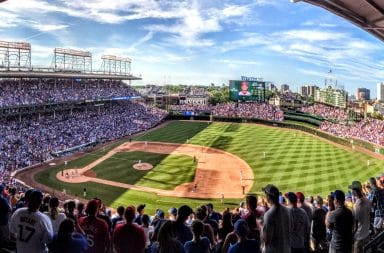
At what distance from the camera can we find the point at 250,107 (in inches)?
3086

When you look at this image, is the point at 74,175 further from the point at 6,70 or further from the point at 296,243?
the point at 296,243

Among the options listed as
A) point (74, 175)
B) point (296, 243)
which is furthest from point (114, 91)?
point (296, 243)

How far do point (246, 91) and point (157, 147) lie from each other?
36068mm

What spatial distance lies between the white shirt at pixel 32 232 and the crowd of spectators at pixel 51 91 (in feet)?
137

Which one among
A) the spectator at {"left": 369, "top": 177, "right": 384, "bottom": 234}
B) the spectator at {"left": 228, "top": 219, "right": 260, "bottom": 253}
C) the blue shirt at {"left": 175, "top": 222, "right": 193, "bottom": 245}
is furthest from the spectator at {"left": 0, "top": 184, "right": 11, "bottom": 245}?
the spectator at {"left": 369, "top": 177, "right": 384, "bottom": 234}

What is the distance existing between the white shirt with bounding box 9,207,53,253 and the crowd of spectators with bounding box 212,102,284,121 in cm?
6745

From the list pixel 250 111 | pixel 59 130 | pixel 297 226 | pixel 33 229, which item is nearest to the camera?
pixel 33 229

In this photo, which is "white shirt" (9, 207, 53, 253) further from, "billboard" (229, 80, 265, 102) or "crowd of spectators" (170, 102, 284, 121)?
"billboard" (229, 80, 265, 102)

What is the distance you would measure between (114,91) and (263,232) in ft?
234

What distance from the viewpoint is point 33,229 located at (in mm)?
5340

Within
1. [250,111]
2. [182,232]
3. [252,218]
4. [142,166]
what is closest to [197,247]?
[182,232]

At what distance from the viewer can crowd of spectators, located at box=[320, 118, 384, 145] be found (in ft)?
150

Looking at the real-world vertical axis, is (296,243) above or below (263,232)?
below

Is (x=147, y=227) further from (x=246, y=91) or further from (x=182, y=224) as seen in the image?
(x=246, y=91)
